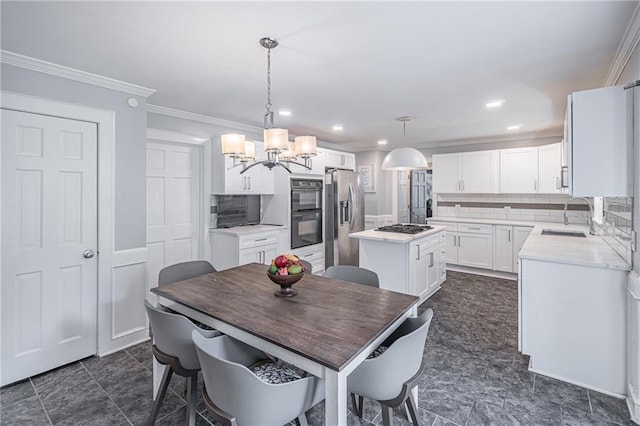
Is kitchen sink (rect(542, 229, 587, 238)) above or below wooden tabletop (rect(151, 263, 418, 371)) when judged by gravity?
above

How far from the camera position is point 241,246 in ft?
12.3

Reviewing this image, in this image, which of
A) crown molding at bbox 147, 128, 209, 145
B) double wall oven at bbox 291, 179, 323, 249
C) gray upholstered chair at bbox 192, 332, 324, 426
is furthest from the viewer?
double wall oven at bbox 291, 179, 323, 249

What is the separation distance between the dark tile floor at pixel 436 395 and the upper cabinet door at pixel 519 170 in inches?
119

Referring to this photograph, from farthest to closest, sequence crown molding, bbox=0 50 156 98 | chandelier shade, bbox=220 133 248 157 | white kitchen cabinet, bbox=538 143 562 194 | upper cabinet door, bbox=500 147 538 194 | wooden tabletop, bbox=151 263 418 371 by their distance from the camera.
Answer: upper cabinet door, bbox=500 147 538 194, white kitchen cabinet, bbox=538 143 562 194, crown molding, bbox=0 50 156 98, chandelier shade, bbox=220 133 248 157, wooden tabletop, bbox=151 263 418 371

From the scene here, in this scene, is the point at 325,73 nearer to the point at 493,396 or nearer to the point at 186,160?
the point at 186,160

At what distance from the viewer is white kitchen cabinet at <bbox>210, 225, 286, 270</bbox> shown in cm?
375

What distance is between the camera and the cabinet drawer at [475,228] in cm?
515

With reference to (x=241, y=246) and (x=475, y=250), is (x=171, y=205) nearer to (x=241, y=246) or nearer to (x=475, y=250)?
(x=241, y=246)

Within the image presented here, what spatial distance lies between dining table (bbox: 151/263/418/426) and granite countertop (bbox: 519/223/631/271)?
1.33 m

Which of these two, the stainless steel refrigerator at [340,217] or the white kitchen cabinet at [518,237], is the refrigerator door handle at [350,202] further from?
the white kitchen cabinet at [518,237]

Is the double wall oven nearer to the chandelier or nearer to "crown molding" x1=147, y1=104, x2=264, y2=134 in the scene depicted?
"crown molding" x1=147, y1=104, x2=264, y2=134

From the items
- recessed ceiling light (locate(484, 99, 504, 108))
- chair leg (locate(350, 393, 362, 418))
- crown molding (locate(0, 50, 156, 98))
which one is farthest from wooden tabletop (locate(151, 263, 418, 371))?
recessed ceiling light (locate(484, 99, 504, 108))

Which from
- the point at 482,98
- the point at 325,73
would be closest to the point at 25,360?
the point at 325,73

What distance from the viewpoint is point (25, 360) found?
238 centimetres
